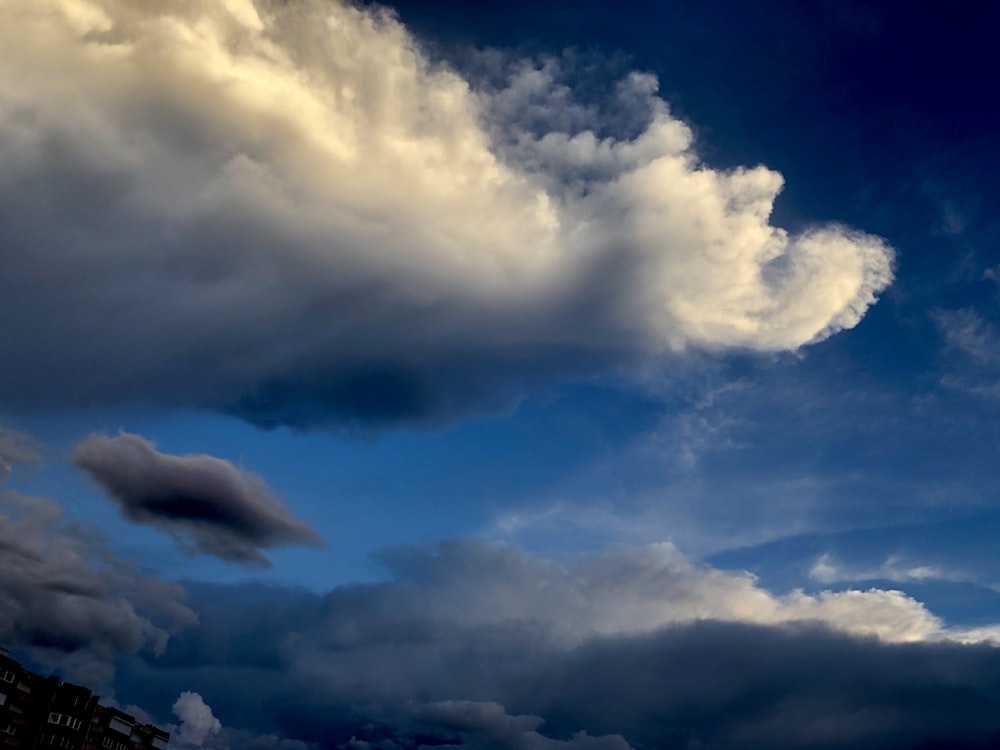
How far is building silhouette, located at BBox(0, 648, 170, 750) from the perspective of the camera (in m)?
148

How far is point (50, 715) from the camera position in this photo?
154m

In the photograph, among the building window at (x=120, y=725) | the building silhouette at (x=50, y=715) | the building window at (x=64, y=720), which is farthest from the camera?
the building window at (x=120, y=725)

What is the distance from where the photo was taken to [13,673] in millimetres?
148750

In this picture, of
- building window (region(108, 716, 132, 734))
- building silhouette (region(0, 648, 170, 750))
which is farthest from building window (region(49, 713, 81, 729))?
building window (region(108, 716, 132, 734))

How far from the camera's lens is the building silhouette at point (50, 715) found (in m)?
148

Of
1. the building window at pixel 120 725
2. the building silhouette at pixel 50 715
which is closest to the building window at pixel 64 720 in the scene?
the building silhouette at pixel 50 715

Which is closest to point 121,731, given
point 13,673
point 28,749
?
point 28,749

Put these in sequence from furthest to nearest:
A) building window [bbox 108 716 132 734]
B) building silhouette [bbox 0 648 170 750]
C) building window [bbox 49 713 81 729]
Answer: building window [bbox 108 716 132 734], building window [bbox 49 713 81 729], building silhouette [bbox 0 648 170 750]

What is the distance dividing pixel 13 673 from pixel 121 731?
40.5 metres

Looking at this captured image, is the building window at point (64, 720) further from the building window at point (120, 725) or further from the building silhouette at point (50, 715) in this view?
the building window at point (120, 725)

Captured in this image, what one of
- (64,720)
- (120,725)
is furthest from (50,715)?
(120,725)

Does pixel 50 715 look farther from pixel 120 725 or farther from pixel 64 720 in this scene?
pixel 120 725

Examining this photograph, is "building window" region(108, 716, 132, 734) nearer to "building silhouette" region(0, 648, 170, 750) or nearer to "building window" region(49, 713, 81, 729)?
"building silhouette" region(0, 648, 170, 750)

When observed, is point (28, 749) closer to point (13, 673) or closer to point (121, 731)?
point (13, 673)
